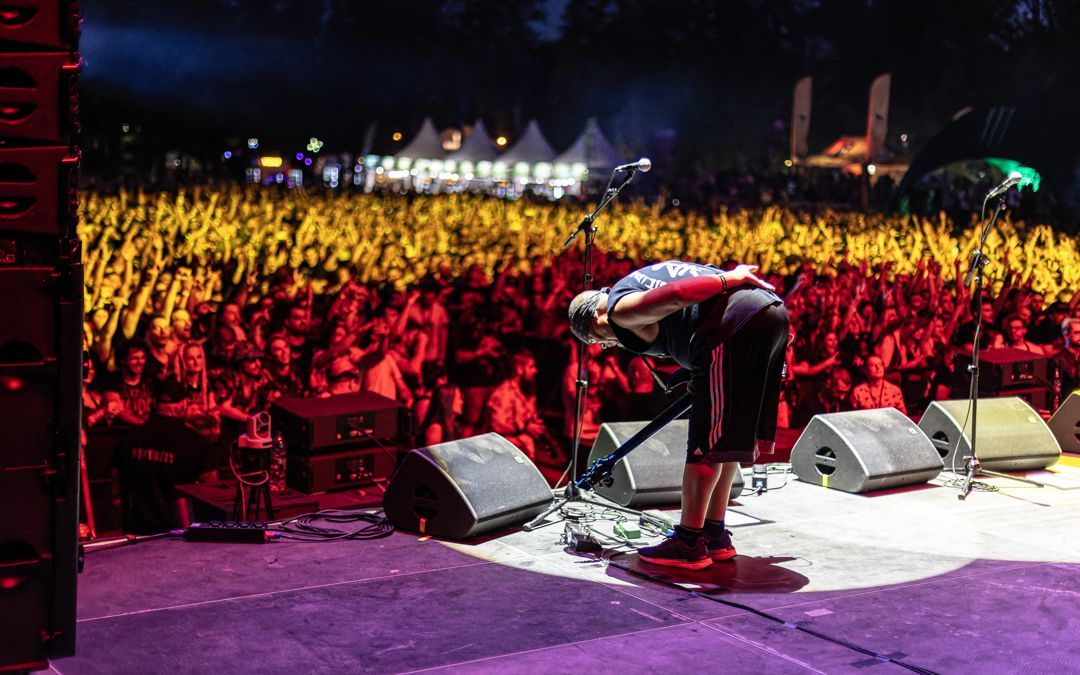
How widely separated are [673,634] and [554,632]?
0.40m

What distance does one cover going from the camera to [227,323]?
271 inches

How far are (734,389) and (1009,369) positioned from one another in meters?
5.26

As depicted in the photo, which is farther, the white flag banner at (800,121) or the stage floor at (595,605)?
the white flag banner at (800,121)

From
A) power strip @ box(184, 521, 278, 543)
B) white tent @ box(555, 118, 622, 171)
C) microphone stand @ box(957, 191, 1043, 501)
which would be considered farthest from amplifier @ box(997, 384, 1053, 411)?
white tent @ box(555, 118, 622, 171)

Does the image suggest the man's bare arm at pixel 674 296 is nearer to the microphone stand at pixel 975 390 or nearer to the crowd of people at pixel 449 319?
the crowd of people at pixel 449 319

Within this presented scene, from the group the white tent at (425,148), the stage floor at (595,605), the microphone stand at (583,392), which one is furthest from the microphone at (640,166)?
the white tent at (425,148)

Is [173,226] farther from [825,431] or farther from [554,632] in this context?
[554,632]

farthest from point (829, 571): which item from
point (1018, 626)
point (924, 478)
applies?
point (924, 478)

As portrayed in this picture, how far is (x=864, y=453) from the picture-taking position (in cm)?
626

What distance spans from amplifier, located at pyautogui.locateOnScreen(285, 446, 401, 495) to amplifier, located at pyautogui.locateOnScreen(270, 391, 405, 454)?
0.18 feet

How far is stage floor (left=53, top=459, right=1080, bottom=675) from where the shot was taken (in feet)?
12.3

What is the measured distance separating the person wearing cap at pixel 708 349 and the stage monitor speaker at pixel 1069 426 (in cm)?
386

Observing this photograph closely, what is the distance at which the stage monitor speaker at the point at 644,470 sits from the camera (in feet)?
19.0

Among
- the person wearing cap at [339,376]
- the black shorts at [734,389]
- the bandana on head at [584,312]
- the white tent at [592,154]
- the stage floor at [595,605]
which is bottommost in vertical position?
the stage floor at [595,605]
